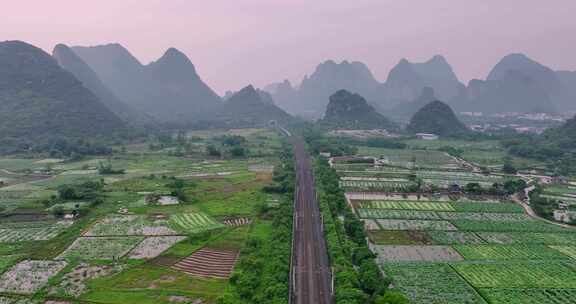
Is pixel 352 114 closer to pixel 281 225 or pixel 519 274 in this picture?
pixel 281 225

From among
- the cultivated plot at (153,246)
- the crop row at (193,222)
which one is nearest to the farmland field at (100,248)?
the cultivated plot at (153,246)

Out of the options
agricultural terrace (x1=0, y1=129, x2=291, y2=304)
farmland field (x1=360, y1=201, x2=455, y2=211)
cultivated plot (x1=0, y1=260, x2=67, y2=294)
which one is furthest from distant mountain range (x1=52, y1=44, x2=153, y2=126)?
cultivated plot (x1=0, y1=260, x2=67, y2=294)

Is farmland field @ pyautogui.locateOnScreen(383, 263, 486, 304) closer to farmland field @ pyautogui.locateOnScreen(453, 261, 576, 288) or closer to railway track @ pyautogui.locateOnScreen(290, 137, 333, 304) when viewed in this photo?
farmland field @ pyautogui.locateOnScreen(453, 261, 576, 288)

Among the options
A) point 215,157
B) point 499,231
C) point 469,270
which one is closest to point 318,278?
point 469,270

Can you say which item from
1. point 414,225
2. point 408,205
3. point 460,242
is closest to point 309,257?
point 414,225

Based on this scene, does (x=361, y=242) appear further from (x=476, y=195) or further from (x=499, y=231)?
(x=476, y=195)

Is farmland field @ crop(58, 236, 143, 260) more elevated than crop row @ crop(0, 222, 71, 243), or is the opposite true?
crop row @ crop(0, 222, 71, 243)

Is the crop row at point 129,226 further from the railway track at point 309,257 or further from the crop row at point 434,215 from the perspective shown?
the crop row at point 434,215

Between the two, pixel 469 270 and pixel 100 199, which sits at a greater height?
pixel 100 199
